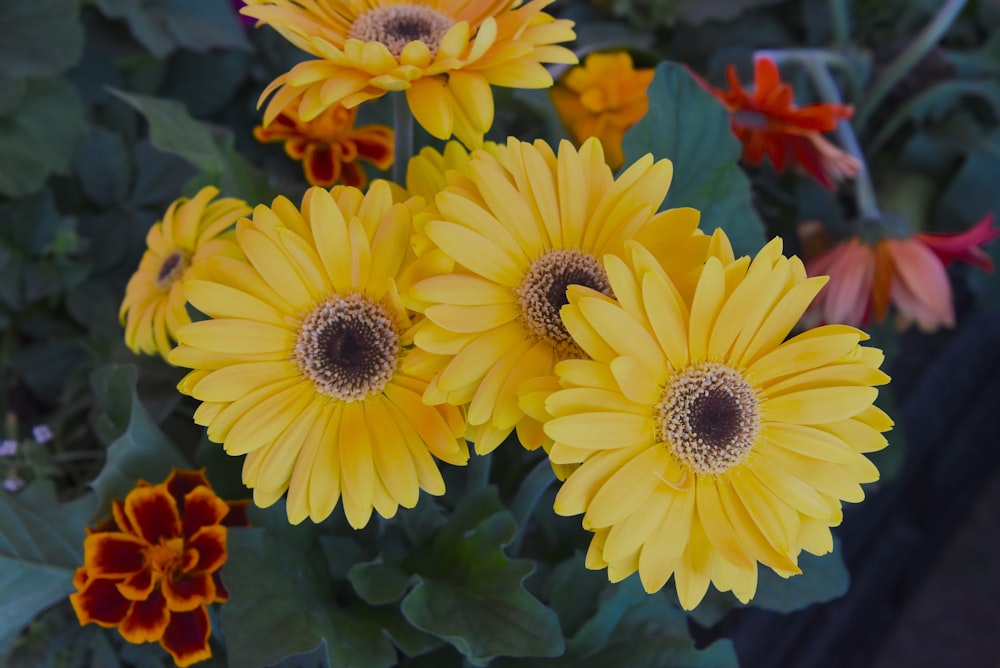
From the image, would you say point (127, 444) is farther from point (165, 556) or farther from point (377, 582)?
point (377, 582)

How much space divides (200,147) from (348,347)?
27cm

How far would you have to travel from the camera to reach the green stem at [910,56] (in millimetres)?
787

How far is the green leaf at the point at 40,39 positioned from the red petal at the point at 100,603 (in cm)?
50

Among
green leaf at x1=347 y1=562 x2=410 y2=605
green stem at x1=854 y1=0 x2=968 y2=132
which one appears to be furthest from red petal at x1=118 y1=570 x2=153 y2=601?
green stem at x1=854 y1=0 x2=968 y2=132

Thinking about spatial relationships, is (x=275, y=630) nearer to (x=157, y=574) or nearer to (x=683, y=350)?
(x=157, y=574)

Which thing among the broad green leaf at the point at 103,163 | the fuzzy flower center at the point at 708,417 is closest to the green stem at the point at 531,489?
the fuzzy flower center at the point at 708,417

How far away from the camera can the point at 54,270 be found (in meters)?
0.80

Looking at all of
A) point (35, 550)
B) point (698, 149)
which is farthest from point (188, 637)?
point (698, 149)

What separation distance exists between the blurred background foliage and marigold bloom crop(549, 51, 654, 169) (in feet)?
0.14

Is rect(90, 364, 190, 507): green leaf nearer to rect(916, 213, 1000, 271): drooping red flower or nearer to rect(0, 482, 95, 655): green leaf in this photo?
rect(0, 482, 95, 655): green leaf

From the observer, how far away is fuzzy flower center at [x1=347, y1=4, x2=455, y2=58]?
0.45 m

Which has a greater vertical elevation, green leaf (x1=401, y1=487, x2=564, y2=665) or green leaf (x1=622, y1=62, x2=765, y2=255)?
green leaf (x1=622, y1=62, x2=765, y2=255)

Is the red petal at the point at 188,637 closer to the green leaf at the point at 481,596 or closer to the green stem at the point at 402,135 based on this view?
the green leaf at the point at 481,596

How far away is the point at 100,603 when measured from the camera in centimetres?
49
